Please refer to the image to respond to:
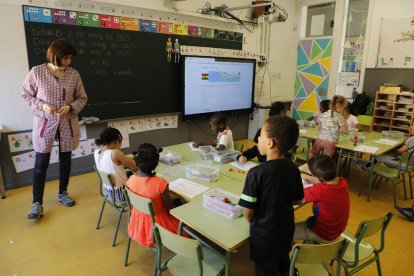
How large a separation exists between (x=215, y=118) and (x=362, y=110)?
13.4 feet

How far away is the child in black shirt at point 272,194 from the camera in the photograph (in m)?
1.40

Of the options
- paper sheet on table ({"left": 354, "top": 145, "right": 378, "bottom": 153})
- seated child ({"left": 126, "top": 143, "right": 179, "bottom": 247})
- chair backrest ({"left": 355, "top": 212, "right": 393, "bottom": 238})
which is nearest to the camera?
chair backrest ({"left": 355, "top": 212, "right": 393, "bottom": 238})

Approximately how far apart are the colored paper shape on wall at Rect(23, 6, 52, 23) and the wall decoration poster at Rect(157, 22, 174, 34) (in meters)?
1.53

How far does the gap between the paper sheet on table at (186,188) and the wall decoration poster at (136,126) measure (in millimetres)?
2498

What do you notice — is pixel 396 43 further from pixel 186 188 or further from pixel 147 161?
pixel 147 161

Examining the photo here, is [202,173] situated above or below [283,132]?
below

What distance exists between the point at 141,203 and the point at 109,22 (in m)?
3.01

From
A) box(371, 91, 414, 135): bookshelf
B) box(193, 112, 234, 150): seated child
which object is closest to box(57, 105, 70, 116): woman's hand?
box(193, 112, 234, 150): seated child

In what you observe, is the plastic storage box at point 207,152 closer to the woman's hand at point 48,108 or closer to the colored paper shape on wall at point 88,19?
the woman's hand at point 48,108

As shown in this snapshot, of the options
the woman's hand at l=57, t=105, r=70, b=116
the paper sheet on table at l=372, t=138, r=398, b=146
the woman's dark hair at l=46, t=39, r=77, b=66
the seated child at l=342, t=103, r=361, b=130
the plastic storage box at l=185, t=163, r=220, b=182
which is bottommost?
the paper sheet on table at l=372, t=138, r=398, b=146

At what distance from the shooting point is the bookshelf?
518cm

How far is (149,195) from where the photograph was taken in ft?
6.25

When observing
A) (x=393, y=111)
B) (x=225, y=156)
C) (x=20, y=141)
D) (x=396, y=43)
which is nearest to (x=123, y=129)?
(x=20, y=141)

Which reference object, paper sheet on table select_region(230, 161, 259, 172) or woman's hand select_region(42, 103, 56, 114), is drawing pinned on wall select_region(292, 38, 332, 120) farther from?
woman's hand select_region(42, 103, 56, 114)
